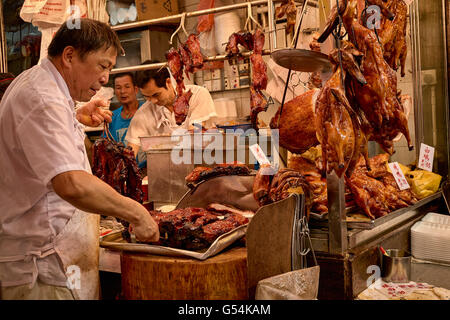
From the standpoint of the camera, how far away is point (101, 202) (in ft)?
5.11

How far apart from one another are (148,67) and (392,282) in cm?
301

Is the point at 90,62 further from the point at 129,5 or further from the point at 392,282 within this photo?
the point at 129,5

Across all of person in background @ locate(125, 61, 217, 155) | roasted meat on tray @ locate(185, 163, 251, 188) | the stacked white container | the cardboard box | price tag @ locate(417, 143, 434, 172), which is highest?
the cardboard box

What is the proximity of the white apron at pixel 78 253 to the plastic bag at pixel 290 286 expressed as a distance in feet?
2.52

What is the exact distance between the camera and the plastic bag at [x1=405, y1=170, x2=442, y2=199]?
3.64 m

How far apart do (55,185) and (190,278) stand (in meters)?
0.62

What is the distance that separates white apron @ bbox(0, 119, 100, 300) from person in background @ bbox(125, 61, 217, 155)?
2.70 metres

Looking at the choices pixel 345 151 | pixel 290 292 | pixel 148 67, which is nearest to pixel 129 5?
pixel 148 67

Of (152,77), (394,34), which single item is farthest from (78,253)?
(152,77)

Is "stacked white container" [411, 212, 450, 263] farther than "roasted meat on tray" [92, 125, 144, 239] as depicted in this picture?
Yes

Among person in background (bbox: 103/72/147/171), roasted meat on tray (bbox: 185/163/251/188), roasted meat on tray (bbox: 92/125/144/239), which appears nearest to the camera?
roasted meat on tray (bbox: 92/125/144/239)

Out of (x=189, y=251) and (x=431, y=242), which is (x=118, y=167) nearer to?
(x=189, y=251)

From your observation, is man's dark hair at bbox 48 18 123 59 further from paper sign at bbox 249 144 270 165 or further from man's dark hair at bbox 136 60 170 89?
man's dark hair at bbox 136 60 170 89

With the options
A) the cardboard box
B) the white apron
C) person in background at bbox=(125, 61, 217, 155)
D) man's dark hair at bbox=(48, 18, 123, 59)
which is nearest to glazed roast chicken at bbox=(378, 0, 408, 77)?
man's dark hair at bbox=(48, 18, 123, 59)
